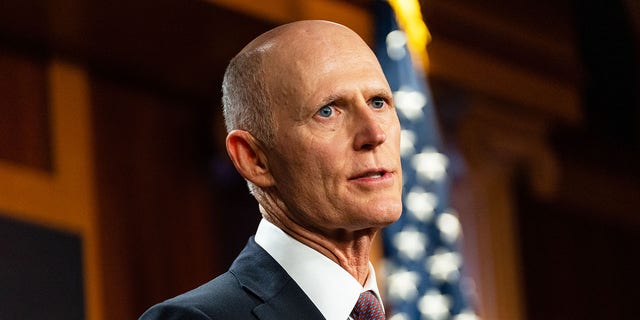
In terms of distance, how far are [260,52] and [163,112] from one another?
13.9 ft

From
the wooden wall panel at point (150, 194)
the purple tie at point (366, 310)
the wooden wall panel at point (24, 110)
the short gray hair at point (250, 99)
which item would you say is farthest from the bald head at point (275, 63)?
the wooden wall panel at point (150, 194)

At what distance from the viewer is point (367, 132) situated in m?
2.16

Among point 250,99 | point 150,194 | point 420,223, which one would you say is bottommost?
point 150,194

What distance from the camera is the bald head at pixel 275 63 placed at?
2227mm

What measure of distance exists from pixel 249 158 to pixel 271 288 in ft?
0.81

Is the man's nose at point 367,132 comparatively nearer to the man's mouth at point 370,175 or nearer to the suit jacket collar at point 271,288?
the man's mouth at point 370,175

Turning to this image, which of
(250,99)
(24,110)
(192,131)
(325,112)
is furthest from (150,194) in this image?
(325,112)

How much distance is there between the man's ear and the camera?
2238 mm

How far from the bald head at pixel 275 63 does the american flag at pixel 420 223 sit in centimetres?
376

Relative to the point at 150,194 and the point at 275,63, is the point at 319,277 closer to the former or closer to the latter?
the point at 275,63

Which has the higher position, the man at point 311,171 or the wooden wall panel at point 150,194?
the man at point 311,171

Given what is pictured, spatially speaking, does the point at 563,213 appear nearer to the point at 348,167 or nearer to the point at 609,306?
the point at 609,306

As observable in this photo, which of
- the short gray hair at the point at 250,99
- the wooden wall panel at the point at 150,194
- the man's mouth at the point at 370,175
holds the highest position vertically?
the short gray hair at the point at 250,99

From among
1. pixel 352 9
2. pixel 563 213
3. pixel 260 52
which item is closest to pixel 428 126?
pixel 352 9
